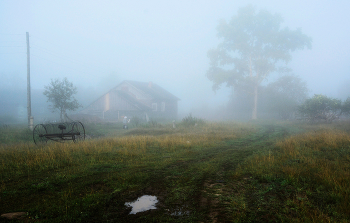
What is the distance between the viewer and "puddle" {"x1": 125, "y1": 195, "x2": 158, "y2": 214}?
15.6ft

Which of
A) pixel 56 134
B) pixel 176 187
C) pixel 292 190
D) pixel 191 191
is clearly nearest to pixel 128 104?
pixel 56 134

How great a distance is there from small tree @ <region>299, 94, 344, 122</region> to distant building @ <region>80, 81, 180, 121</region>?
25.3 metres

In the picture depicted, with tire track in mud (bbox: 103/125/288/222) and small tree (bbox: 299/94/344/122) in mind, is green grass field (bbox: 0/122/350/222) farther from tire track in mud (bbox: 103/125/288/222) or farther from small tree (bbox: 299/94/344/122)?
small tree (bbox: 299/94/344/122)

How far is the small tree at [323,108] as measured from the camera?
27.9 meters

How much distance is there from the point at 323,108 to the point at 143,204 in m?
30.7

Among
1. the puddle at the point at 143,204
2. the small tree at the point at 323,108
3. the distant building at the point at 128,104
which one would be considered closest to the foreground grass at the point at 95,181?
the puddle at the point at 143,204

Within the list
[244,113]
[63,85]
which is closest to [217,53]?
[244,113]

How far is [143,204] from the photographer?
5020mm

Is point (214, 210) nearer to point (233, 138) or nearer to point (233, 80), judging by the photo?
point (233, 138)

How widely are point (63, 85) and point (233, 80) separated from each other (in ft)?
101

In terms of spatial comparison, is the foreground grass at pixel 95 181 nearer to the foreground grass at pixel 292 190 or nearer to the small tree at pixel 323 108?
the foreground grass at pixel 292 190

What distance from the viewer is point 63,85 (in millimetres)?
29703

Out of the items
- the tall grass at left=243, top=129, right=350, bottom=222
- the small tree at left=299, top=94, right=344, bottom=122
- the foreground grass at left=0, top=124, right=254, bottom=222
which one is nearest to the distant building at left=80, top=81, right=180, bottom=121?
the small tree at left=299, top=94, right=344, bottom=122

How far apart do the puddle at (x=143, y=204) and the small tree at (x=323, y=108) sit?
29309 mm
